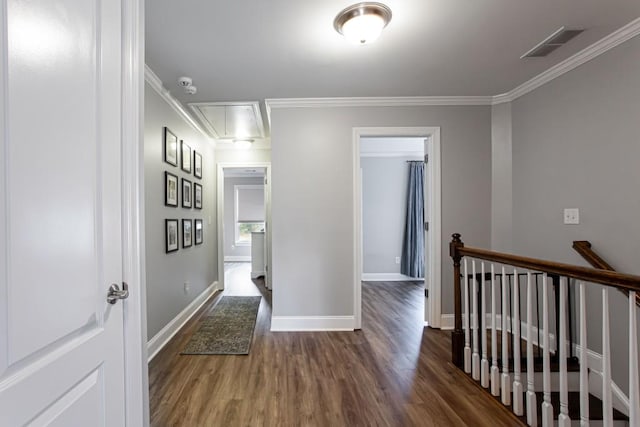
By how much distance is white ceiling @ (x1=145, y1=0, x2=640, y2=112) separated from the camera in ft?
5.64

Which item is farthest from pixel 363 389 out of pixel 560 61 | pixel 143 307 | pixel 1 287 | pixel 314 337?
pixel 560 61

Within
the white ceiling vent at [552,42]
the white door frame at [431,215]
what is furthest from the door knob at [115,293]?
the white ceiling vent at [552,42]

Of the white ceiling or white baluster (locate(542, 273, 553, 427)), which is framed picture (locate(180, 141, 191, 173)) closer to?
the white ceiling

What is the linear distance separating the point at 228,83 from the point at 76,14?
74.8 inches

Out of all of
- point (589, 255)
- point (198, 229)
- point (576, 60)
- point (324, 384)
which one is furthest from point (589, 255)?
point (198, 229)

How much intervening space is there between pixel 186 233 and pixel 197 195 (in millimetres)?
619

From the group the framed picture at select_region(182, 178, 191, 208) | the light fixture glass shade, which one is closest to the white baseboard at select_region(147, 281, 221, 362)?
the framed picture at select_region(182, 178, 191, 208)

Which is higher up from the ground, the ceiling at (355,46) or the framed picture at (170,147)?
the ceiling at (355,46)

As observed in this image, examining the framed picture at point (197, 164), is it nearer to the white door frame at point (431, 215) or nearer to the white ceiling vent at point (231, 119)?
the white ceiling vent at point (231, 119)

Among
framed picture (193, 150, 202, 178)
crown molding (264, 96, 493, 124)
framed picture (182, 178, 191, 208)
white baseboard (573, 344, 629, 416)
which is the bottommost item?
white baseboard (573, 344, 629, 416)

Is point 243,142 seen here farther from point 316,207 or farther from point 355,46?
point 355,46

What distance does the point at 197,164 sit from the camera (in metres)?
3.70

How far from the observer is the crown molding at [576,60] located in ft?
6.33

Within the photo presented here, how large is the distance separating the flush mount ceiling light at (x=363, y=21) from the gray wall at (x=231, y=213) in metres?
6.54
